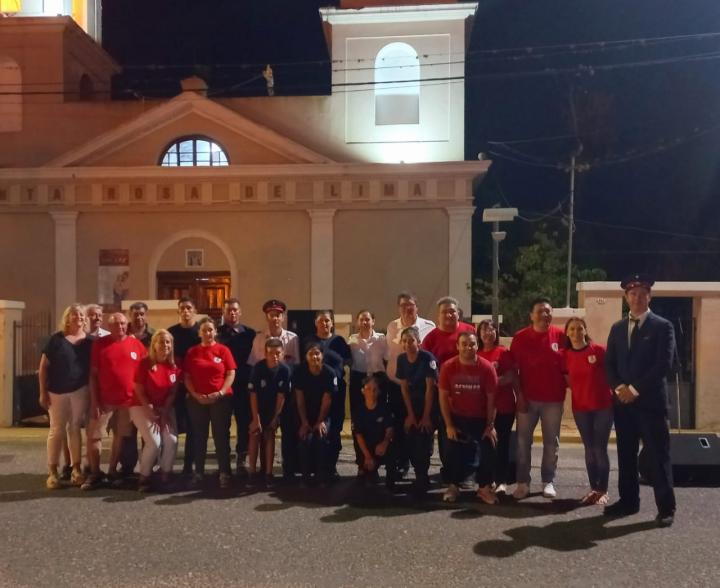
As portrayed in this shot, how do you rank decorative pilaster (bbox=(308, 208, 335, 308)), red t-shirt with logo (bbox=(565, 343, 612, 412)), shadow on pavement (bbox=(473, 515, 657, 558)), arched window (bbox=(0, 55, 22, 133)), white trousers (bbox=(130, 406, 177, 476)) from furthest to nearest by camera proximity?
1. arched window (bbox=(0, 55, 22, 133))
2. decorative pilaster (bbox=(308, 208, 335, 308))
3. white trousers (bbox=(130, 406, 177, 476))
4. red t-shirt with logo (bbox=(565, 343, 612, 412))
5. shadow on pavement (bbox=(473, 515, 657, 558))

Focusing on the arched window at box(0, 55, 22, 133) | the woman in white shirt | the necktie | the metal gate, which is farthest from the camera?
the arched window at box(0, 55, 22, 133)

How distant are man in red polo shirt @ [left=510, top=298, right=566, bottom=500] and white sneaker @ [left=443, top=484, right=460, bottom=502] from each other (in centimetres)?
55

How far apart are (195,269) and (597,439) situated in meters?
12.7

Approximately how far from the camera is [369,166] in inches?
659

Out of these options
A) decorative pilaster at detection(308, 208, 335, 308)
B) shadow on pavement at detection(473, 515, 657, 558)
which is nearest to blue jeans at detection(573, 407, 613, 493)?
shadow on pavement at detection(473, 515, 657, 558)

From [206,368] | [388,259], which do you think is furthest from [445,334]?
[388,259]

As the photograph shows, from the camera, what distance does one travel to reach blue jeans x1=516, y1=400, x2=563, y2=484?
21.5 ft

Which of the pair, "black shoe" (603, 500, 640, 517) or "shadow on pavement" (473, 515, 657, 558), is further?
"black shoe" (603, 500, 640, 517)

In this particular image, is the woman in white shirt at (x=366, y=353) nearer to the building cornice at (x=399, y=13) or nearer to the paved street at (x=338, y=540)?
the paved street at (x=338, y=540)

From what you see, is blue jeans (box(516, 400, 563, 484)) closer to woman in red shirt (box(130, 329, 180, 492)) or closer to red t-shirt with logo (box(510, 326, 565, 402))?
red t-shirt with logo (box(510, 326, 565, 402))

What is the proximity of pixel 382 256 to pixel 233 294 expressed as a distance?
3.51 metres

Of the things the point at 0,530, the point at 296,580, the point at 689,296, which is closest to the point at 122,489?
the point at 0,530

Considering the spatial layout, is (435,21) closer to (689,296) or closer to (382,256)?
(382,256)

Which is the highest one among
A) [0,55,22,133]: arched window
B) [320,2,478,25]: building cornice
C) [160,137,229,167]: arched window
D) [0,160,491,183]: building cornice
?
[320,2,478,25]: building cornice
